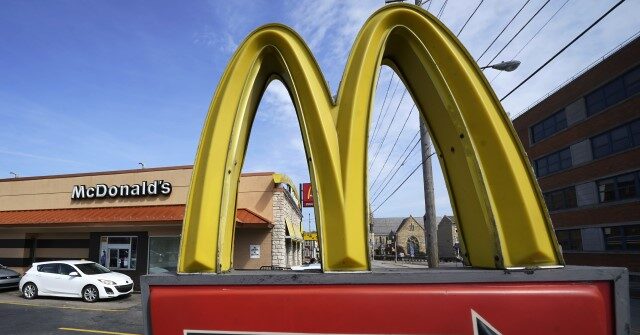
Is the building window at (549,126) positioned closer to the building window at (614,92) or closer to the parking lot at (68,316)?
the building window at (614,92)

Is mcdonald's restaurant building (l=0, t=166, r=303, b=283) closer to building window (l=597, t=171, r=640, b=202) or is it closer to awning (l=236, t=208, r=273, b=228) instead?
awning (l=236, t=208, r=273, b=228)

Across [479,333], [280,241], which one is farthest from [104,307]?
[479,333]

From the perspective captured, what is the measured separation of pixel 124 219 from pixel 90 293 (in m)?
3.75

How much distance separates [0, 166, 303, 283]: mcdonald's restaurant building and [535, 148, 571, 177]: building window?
990 inches

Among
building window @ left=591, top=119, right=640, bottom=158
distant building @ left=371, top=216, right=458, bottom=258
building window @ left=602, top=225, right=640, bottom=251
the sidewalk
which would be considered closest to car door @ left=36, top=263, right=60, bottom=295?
the sidewalk

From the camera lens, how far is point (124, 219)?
17469 millimetres

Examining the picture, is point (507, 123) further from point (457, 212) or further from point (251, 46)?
point (251, 46)

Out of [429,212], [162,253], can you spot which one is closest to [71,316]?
[162,253]

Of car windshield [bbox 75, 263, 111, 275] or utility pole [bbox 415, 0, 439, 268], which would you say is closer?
utility pole [bbox 415, 0, 439, 268]

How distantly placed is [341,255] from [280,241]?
51.7 ft

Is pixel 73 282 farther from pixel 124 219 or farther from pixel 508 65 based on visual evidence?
pixel 508 65

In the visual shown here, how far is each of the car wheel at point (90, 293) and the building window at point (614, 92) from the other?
105 feet

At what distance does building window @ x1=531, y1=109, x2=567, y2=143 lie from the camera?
106 ft

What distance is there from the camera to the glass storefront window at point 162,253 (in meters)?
18.6
